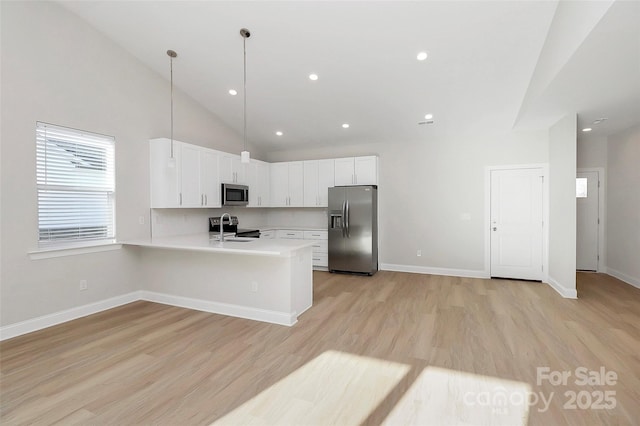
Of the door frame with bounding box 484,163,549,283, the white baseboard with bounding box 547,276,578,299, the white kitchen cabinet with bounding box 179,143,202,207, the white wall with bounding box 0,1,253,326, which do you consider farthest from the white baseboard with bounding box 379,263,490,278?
the white wall with bounding box 0,1,253,326

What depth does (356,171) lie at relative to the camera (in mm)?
5926

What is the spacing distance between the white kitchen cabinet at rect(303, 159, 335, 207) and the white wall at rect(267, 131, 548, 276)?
77 cm

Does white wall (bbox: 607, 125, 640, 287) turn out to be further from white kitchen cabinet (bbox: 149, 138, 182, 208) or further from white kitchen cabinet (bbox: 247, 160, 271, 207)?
white kitchen cabinet (bbox: 149, 138, 182, 208)

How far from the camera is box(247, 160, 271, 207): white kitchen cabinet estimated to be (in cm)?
598

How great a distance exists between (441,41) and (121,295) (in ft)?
16.7

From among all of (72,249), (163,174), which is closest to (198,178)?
(163,174)

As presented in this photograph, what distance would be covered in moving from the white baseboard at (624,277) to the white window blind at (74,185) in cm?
785

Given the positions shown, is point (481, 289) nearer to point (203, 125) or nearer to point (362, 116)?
point (362, 116)

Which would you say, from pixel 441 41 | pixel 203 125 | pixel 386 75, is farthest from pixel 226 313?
pixel 441 41

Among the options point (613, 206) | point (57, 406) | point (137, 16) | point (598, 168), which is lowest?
point (57, 406)

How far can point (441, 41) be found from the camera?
3221 mm

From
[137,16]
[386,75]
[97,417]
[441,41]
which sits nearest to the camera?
[97,417]

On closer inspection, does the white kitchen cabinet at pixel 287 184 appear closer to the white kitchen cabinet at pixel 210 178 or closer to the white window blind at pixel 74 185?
the white kitchen cabinet at pixel 210 178

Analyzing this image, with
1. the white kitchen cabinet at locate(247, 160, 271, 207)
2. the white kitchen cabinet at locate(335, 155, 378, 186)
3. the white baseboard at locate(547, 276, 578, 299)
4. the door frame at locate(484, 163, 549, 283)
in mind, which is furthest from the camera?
the white kitchen cabinet at locate(247, 160, 271, 207)
